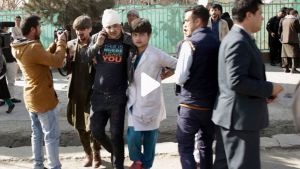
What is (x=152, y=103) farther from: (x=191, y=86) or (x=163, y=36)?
(x=163, y=36)

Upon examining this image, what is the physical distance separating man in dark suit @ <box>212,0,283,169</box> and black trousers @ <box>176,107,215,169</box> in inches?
19.0

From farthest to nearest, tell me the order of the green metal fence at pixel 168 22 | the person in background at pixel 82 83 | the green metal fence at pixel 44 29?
1. the green metal fence at pixel 44 29
2. the green metal fence at pixel 168 22
3. the person in background at pixel 82 83

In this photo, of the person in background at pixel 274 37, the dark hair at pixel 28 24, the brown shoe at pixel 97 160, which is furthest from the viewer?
the person in background at pixel 274 37

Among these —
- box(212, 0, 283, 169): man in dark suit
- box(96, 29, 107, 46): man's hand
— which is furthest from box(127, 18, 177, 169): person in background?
box(212, 0, 283, 169): man in dark suit

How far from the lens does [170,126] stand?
23.3ft

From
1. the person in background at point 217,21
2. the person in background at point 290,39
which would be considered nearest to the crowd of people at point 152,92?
the person in background at point 217,21

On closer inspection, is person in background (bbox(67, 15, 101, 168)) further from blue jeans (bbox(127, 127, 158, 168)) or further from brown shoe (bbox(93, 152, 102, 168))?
blue jeans (bbox(127, 127, 158, 168))

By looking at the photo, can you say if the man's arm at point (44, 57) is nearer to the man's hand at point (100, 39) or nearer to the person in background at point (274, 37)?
the man's hand at point (100, 39)

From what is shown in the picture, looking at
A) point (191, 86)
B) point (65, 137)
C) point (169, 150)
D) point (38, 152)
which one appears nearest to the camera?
point (191, 86)

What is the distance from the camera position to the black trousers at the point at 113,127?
182 inches

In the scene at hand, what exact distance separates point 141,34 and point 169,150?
1806 mm

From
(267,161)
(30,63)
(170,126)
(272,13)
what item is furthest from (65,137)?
(272,13)

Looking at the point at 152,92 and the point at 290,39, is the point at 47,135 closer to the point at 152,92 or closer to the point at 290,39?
the point at 152,92

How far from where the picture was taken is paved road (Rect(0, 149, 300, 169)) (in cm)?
514
